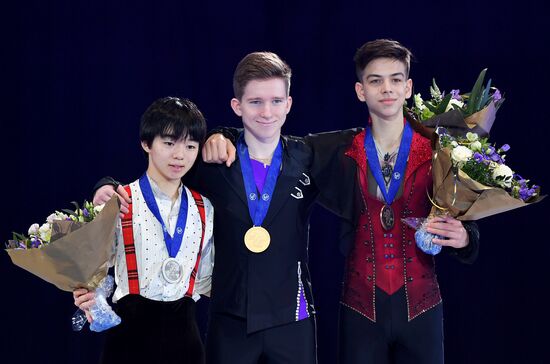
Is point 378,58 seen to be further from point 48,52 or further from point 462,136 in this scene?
point 48,52

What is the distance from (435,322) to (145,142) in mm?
1271

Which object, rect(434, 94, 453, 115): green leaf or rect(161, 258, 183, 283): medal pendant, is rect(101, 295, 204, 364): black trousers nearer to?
rect(161, 258, 183, 283): medal pendant

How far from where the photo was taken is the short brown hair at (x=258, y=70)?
10.7 ft

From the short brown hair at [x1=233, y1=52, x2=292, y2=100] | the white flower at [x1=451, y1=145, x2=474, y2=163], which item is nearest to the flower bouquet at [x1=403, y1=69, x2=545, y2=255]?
the white flower at [x1=451, y1=145, x2=474, y2=163]

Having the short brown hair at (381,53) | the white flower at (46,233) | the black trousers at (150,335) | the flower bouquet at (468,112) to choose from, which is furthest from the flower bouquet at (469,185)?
the white flower at (46,233)

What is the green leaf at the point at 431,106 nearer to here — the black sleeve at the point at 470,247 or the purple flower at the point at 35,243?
the black sleeve at the point at 470,247

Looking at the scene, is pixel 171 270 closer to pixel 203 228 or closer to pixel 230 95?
pixel 203 228

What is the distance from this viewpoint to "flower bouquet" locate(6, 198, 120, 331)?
115 inches

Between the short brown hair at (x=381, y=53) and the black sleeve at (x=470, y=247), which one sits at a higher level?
the short brown hair at (x=381, y=53)

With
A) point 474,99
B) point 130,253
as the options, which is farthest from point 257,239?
point 474,99

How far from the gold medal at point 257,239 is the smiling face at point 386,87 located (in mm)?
648

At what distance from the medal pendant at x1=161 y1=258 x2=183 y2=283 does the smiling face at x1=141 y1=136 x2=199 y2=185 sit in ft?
0.99

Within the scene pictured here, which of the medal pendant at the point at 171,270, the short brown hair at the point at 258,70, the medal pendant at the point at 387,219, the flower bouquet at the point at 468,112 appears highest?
the short brown hair at the point at 258,70

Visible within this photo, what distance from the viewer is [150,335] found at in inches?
118
